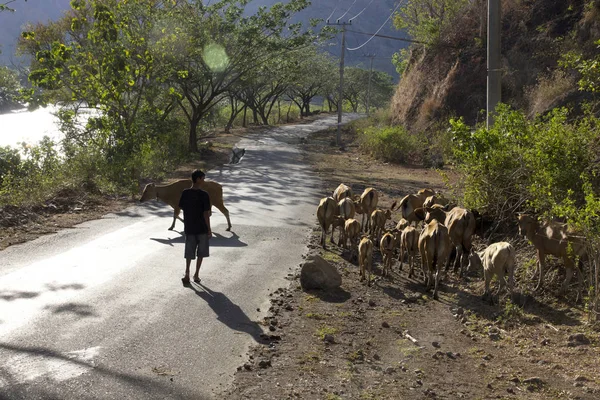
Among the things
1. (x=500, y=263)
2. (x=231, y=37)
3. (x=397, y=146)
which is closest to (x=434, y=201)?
(x=500, y=263)

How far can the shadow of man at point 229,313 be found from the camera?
8430mm

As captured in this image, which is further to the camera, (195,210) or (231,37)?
(231,37)

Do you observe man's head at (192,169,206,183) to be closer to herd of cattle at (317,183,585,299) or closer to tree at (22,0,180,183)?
herd of cattle at (317,183,585,299)

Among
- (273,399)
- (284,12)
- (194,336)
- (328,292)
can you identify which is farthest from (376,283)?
(284,12)

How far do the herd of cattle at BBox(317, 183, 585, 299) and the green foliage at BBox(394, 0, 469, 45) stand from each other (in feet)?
91.3

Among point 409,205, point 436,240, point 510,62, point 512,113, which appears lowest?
point 409,205

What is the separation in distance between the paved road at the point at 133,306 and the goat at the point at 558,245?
3.71 metres

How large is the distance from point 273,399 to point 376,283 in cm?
493

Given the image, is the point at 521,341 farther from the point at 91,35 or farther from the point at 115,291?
the point at 91,35

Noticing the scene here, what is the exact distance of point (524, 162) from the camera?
11633 millimetres

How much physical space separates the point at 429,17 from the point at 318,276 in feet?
135

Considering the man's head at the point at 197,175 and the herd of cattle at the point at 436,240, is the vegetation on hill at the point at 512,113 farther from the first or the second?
the man's head at the point at 197,175

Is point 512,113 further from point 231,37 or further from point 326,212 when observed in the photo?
point 231,37

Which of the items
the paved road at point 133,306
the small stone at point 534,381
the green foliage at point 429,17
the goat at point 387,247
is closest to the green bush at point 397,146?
the green foliage at point 429,17
